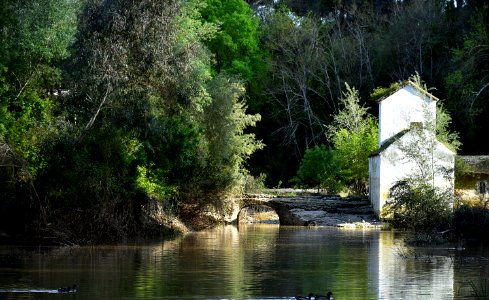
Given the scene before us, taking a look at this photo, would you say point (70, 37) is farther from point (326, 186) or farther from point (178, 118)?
point (326, 186)

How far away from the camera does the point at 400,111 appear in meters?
63.8

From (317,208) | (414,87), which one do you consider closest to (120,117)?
(317,208)

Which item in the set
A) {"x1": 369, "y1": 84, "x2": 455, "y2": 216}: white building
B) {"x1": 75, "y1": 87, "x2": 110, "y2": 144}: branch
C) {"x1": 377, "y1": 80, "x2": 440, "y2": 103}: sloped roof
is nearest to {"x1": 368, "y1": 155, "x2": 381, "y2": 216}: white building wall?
{"x1": 369, "y1": 84, "x2": 455, "y2": 216}: white building

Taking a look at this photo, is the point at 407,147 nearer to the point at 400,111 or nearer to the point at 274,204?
the point at 400,111

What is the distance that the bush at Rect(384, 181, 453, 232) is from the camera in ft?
165

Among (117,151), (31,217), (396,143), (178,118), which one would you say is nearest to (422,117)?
(396,143)

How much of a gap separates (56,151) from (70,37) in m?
5.15

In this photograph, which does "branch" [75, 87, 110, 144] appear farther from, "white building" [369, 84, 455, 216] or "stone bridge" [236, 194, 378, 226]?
"stone bridge" [236, 194, 378, 226]

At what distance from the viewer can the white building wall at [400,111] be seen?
207ft

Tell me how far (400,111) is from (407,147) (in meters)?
4.98

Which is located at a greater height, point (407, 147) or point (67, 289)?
point (407, 147)

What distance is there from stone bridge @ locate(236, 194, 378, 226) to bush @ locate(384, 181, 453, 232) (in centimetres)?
505

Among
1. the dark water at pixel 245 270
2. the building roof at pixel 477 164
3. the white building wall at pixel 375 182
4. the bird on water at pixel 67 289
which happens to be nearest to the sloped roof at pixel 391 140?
the white building wall at pixel 375 182

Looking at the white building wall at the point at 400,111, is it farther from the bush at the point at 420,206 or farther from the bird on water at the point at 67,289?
the bird on water at the point at 67,289
